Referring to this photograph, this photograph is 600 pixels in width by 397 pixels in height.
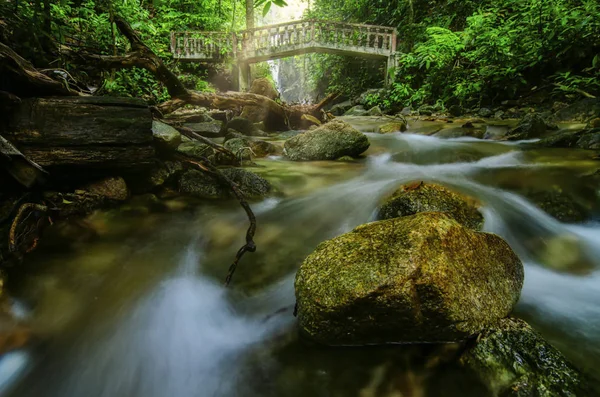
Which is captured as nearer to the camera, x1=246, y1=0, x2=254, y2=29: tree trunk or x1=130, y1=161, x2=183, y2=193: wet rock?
x1=130, y1=161, x2=183, y2=193: wet rock

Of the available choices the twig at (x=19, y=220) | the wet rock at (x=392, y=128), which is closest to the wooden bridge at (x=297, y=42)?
the wet rock at (x=392, y=128)

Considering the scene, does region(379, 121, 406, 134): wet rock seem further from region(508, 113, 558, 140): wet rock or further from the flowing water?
the flowing water

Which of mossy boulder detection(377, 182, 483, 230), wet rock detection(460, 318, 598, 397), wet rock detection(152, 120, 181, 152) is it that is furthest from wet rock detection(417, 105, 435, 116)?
wet rock detection(460, 318, 598, 397)

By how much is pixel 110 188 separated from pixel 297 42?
1632 cm

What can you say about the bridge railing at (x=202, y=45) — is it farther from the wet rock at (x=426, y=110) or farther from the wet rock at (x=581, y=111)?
the wet rock at (x=581, y=111)

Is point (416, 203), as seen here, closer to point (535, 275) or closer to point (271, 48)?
point (535, 275)

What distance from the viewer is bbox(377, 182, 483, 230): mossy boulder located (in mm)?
3303

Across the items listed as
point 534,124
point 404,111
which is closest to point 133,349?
point 534,124

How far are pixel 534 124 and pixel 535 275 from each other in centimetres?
531

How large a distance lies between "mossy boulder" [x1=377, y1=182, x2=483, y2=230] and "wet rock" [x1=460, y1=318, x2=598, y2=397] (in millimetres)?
1492

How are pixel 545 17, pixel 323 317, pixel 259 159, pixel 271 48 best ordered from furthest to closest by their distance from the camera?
pixel 271 48, pixel 545 17, pixel 259 159, pixel 323 317

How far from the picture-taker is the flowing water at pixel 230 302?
2.00 m

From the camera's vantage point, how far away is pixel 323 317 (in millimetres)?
2027

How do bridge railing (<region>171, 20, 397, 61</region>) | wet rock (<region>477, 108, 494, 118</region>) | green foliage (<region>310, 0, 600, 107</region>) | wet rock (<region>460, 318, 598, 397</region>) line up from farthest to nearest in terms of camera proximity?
bridge railing (<region>171, 20, 397, 61</region>)
wet rock (<region>477, 108, 494, 118</region>)
green foliage (<region>310, 0, 600, 107</region>)
wet rock (<region>460, 318, 598, 397</region>)
